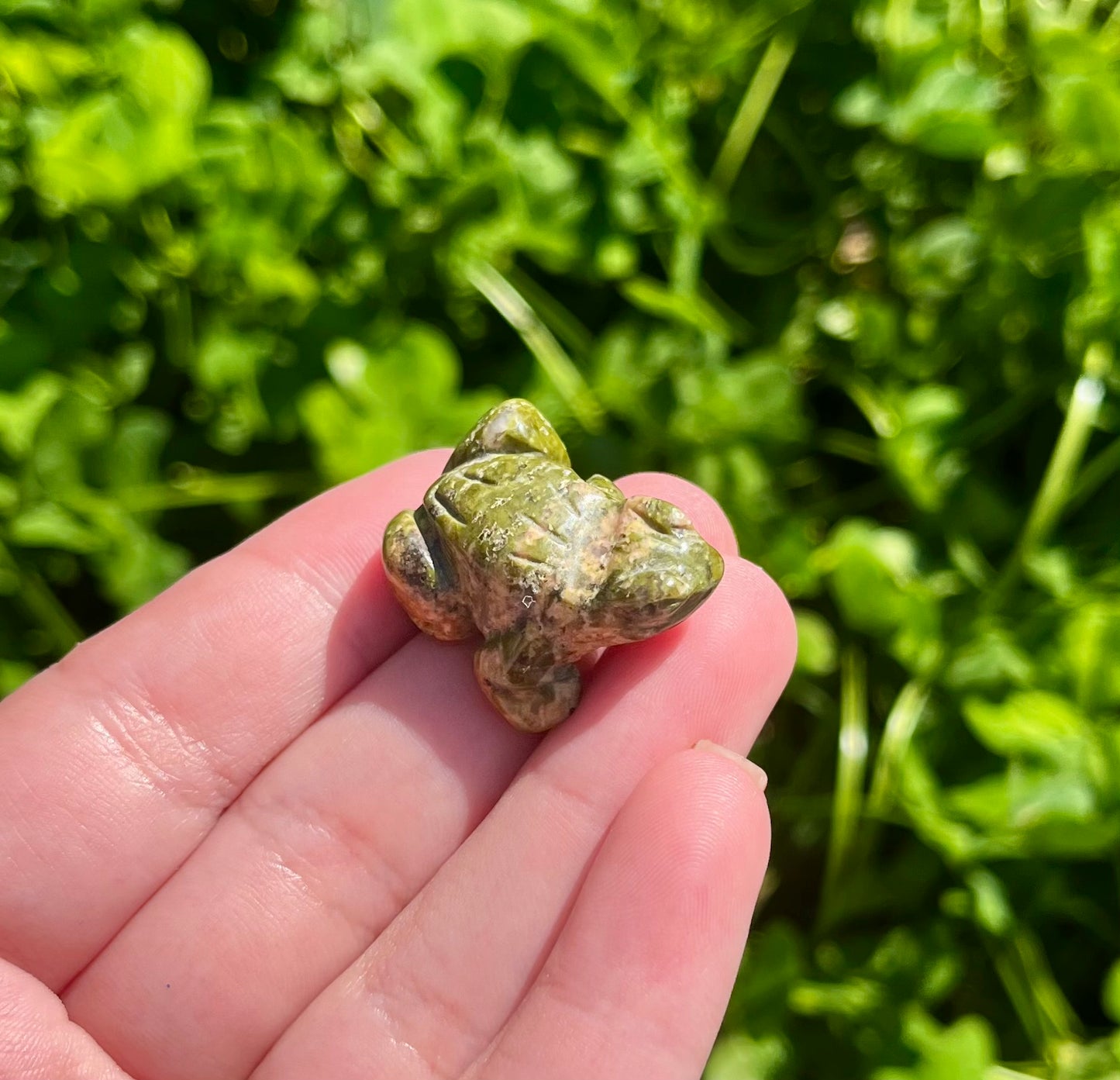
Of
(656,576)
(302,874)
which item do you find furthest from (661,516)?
(302,874)

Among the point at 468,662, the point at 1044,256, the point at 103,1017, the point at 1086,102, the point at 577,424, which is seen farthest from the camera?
the point at 577,424

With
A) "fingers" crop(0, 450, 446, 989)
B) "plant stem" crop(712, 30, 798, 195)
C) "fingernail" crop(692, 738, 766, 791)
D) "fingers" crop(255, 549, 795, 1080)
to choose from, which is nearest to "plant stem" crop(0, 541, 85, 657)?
"fingers" crop(0, 450, 446, 989)

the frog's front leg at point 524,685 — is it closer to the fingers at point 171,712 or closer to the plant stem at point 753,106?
the fingers at point 171,712

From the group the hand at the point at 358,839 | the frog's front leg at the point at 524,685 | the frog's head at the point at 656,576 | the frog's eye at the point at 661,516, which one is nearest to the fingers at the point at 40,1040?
the hand at the point at 358,839

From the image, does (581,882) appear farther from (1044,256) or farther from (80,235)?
(80,235)

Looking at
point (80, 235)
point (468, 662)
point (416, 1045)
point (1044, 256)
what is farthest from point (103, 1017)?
point (1044, 256)

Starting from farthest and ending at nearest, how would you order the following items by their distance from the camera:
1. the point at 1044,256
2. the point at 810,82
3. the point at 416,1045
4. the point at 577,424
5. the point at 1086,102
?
the point at 810,82 → the point at 577,424 → the point at 1044,256 → the point at 1086,102 → the point at 416,1045
